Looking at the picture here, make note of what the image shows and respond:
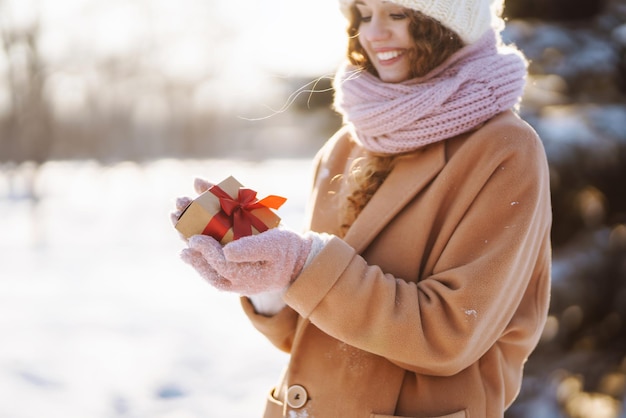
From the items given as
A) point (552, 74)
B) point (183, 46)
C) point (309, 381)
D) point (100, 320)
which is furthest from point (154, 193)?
point (309, 381)

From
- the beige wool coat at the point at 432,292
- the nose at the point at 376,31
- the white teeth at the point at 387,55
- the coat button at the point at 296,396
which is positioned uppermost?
the nose at the point at 376,31

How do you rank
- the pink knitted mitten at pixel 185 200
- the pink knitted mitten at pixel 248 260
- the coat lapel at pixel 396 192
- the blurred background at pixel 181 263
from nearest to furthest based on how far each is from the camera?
the pink knitted mitten at pixel 248 260 → the pink knitted mitten at pixel 185 200 → the coat lapel at pixel 396 192 → the blurred background at pixel 181 263

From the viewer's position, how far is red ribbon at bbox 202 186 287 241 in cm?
140

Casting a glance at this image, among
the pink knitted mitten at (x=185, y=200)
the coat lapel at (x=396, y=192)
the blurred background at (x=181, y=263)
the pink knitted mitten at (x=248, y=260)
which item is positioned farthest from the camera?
the blurred background at (x=181, y=263)

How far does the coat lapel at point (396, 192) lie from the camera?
5.21 feet

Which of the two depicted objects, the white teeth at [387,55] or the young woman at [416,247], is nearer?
the young woman at [416,247]

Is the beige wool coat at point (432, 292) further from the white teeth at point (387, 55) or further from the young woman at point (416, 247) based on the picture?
the white teeth at point (387, 55)

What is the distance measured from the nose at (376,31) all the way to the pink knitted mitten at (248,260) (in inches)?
21.1

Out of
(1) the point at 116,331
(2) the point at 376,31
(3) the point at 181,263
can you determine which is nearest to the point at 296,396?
(2) the point at 376,31

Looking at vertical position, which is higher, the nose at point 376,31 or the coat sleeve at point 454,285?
the nose at point 376,31

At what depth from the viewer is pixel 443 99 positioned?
1.53 m

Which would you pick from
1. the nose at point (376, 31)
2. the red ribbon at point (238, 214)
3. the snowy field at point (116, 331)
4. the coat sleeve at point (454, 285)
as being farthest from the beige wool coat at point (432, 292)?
the snowy field at point (116, 331)

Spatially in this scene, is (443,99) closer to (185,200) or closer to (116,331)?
(185,200)

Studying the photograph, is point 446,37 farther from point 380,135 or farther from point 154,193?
point 154,193
